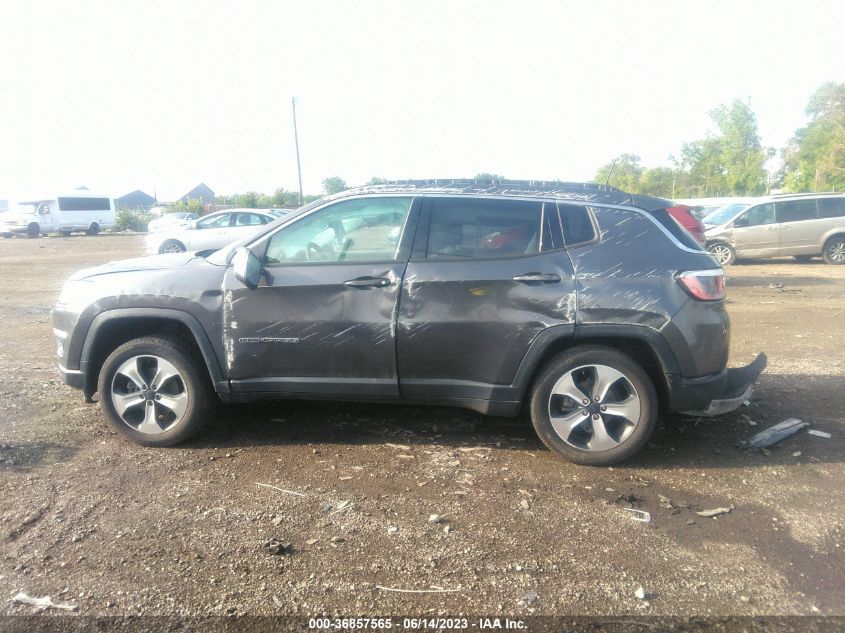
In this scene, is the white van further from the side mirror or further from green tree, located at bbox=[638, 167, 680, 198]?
green tree, located at bbox=[638, 167, 680, 198]

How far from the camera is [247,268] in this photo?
165 inches

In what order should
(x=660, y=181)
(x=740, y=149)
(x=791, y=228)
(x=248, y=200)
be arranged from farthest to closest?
(x=660, y=181), (x=248, y=200), (x=740, y=149), (x=791, y=228)

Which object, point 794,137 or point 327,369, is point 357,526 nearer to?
point 327,369

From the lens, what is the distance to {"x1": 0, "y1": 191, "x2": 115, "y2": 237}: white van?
37469 millimetres

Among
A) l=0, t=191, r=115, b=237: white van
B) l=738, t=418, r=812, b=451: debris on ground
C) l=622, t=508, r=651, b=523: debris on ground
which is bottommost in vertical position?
l=622, t=508, r=651, b=523: debris on ground

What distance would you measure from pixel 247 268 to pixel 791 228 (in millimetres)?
15639

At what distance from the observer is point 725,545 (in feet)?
10.6

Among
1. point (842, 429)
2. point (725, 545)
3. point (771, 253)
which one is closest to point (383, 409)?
point (725, 545)

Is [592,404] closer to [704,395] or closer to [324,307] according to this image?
[704,395]

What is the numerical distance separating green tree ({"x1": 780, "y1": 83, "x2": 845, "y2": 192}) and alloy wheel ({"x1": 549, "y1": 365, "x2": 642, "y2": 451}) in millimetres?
43934

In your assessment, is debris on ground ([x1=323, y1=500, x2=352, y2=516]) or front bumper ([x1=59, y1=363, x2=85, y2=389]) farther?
front bumper ([x1=59, y1=363, x2=85, y2=389])

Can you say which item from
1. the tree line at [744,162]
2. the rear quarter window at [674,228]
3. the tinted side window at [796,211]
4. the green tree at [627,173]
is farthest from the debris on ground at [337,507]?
the green tree at [627,173]

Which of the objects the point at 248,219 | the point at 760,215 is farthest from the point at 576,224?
the point at 248,219

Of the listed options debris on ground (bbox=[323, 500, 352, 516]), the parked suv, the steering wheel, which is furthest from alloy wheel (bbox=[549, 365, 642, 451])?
the parked suv
